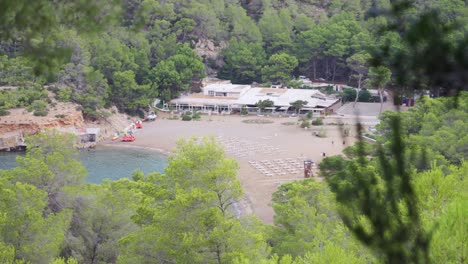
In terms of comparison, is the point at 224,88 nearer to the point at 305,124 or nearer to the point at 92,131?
the point at 305,124

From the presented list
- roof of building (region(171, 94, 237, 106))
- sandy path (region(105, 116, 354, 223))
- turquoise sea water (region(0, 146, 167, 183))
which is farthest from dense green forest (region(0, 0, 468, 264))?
roof of building (region(171, 94, 237, 106))

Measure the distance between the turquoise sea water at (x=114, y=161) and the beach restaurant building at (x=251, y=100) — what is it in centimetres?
536

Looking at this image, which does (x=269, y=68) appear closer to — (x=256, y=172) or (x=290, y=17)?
(x=290, y=17)

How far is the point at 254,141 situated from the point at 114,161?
464 cm

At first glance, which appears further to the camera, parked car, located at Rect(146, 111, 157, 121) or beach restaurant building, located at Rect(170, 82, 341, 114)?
beach restaurant building, located at Rect(170, 82, 341, 114)

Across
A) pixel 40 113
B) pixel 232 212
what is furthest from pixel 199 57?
pixel 232 212

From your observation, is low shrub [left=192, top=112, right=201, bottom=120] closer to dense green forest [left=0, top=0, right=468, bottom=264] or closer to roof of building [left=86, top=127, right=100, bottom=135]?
roof of building [left=86, top=127, right=100, bottom=135]

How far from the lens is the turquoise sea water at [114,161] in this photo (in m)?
14.7

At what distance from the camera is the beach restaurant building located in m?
21.1

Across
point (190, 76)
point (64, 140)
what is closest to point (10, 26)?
point (64, 140)

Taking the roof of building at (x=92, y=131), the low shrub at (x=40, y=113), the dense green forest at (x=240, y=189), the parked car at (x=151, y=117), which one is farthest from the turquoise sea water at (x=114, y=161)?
the parked car at (x=151, y=117)

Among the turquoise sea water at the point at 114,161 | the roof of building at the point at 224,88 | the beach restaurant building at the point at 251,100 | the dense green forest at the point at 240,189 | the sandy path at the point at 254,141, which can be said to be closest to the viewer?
the dense green forest at the point at 240,189

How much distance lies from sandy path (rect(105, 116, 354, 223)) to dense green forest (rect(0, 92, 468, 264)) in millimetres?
4103

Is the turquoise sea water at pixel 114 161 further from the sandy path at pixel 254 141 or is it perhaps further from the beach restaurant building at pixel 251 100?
the beach restaurant building at pixel 251 100
